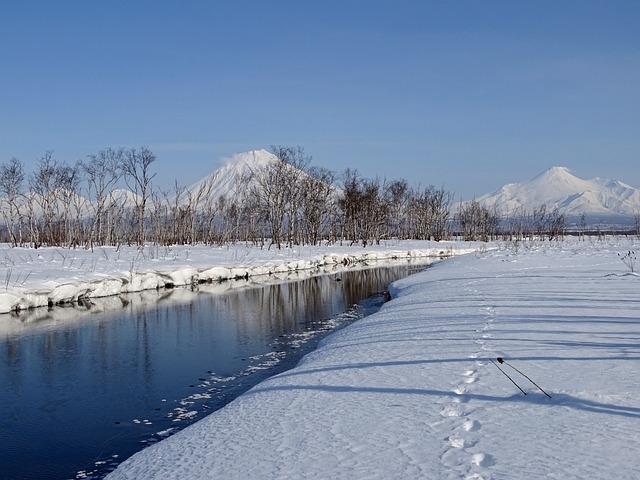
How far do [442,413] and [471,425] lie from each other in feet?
1.28

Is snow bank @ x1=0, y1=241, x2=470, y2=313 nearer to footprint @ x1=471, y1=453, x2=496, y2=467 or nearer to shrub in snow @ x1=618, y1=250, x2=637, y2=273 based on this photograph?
footprint @ x1=471, y1=453, x2=496, y2=467

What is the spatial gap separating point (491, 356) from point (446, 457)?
3.03 meters

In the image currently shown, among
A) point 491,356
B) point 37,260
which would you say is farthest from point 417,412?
point 37,260

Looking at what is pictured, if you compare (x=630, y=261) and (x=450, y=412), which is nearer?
(x=450, y=412)

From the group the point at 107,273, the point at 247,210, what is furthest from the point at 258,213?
the point at 107,273

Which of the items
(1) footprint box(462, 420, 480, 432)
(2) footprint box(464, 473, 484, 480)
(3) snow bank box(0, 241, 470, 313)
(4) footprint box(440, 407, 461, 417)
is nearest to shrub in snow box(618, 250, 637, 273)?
(4) footprint box(440, 407, 461, 417)

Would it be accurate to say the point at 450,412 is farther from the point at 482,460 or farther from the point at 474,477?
the point at 474,477

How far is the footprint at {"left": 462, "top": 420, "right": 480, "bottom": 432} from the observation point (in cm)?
441

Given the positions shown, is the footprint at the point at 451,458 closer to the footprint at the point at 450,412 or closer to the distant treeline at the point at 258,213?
the footprint at the point at 450,412

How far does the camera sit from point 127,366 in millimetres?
9992

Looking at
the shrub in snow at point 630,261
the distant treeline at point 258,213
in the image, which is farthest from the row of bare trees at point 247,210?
the shrub in snow at point 630,261

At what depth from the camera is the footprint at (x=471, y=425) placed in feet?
14.5

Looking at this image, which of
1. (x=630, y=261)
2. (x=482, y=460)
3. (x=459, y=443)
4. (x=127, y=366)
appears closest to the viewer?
(x=482, y=460)

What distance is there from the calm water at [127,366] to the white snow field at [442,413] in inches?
48.8
